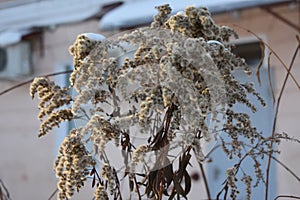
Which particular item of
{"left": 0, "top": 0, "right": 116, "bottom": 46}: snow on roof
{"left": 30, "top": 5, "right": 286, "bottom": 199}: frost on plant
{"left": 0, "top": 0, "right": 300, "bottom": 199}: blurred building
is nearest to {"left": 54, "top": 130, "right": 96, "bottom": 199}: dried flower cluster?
{"left": 30, "top": 5, "right": 286, "bottom": 199}: frost on plant

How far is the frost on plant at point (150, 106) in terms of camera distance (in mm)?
661

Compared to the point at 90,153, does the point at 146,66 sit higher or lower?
higher

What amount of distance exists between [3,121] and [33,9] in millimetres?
1030

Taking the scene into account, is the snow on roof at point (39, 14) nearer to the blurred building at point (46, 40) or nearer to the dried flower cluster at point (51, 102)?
the blurred building at point (46, 40)

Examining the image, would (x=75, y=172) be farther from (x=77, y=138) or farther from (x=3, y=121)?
(x=3, y=121)

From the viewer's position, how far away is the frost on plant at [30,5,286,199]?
2.17 feet

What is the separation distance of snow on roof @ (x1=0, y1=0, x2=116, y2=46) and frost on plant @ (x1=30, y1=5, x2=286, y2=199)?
2094mm

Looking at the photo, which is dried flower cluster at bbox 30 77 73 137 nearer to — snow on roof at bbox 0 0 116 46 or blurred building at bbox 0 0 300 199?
blurred building at bbox 0 0 300 199

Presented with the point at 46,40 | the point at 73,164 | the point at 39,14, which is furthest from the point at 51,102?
the point at 46,40

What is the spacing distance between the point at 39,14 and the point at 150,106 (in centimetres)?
272

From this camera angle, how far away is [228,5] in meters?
2.48

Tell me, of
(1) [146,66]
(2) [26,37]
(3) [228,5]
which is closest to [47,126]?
(1) [146,66]

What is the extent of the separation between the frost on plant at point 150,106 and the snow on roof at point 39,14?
2.09m

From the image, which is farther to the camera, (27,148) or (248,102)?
(27,148)
